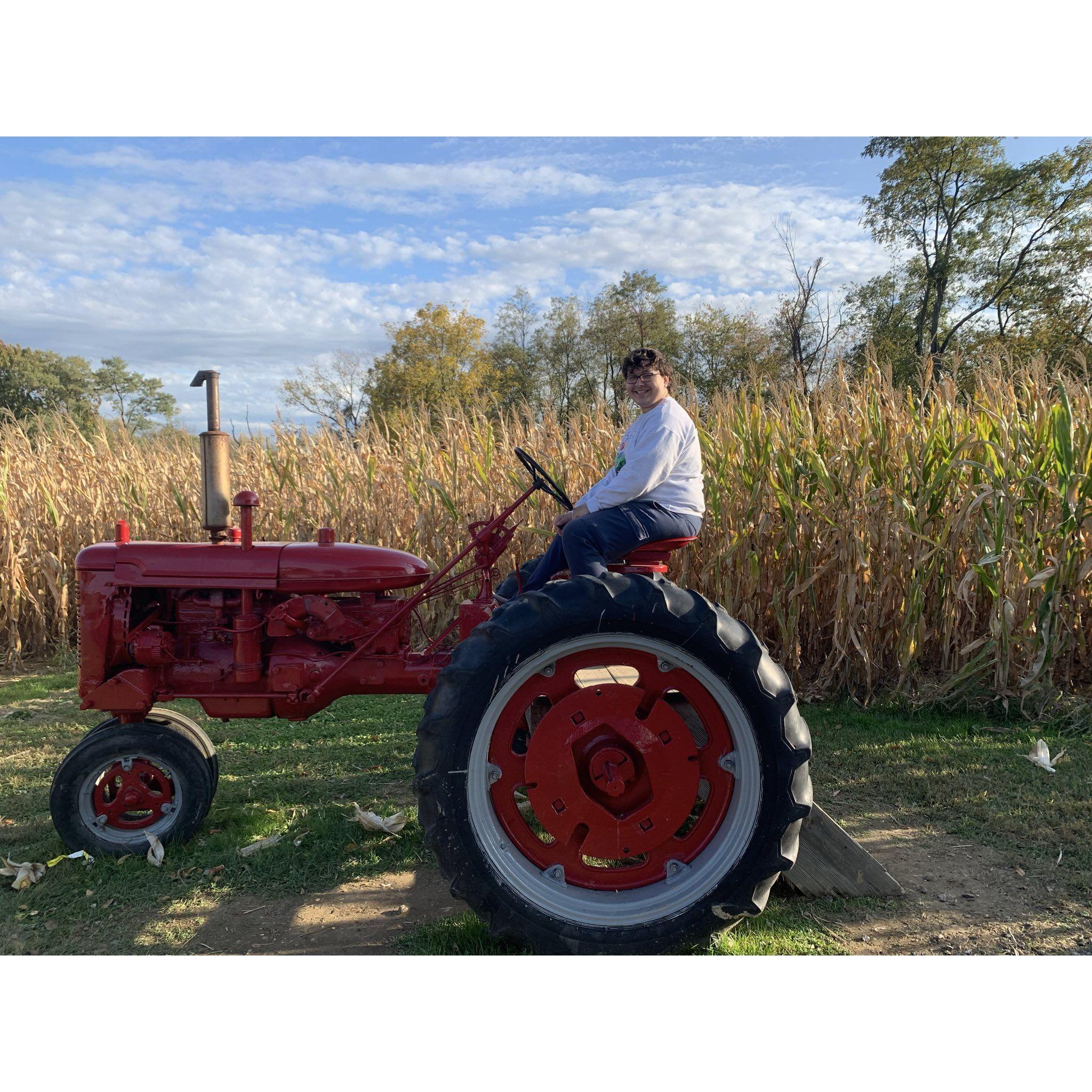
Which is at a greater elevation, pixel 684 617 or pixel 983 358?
pixel 983 358

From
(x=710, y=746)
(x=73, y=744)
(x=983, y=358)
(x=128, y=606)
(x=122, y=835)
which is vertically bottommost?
(x=73, y=744)

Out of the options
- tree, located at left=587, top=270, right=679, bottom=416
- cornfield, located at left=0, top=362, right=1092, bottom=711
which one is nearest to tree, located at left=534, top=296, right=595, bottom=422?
tree, located at left=587, top=270, right=679, bottom=416

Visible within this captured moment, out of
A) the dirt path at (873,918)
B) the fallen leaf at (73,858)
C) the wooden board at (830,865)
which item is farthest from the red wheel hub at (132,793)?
the wooden board at (830,865)

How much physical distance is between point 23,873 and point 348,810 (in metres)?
1.18

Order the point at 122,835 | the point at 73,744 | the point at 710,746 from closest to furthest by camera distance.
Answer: the point at 710,746 → the point at 122,835 → the point at 73,744

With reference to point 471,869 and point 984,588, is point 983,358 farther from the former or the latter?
point 471,869

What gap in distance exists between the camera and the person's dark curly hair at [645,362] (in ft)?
11.1

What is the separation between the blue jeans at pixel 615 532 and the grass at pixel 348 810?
1.24 m

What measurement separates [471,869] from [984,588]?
3911 millimetres

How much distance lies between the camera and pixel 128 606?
2977 mm

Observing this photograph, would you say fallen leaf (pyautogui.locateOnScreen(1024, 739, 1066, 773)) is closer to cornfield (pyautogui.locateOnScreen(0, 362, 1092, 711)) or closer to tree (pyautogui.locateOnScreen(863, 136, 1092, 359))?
cornfield (pyautogui.locateOnScreen(0, 362, 1092, 711))

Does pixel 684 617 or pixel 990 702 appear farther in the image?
pixel 990 702

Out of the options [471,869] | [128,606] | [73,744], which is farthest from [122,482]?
[471,869]

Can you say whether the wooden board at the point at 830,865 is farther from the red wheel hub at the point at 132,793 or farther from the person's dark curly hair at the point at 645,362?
the red wheel hub at the point at 132,793
